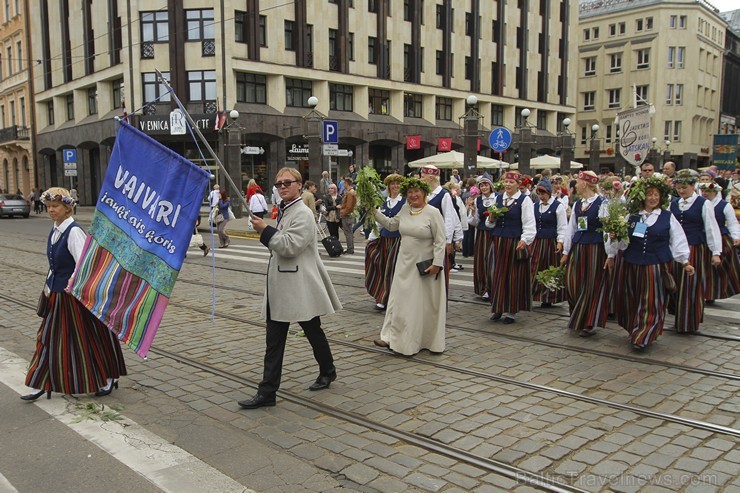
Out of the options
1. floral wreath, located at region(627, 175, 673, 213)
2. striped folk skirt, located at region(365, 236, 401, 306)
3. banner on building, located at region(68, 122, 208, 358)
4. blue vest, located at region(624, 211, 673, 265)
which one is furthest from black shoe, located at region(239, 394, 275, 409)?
floral wreath, located at region(627, 175, 673, 213)

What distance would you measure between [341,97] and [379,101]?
3.30 meters

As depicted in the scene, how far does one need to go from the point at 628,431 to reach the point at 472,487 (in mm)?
1537

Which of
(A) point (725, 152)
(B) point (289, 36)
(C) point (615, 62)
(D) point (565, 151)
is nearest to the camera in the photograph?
(A) point (725, 152)

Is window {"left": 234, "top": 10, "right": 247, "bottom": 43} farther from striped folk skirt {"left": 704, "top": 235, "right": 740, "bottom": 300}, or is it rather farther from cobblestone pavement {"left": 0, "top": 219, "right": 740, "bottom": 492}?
striped folk skirt {"left": 704, "top": 235, "right": 740, "bottom": 300}

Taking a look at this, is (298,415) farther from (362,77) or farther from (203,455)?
(362,77)

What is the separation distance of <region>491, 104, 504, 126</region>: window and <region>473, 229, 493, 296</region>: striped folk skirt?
40.9 meters

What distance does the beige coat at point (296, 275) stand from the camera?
504 centimetres

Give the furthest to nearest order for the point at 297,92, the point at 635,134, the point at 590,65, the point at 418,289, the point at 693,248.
Answer: 1. the point at 590,65
2. the point at 297,92
3. the point at 635,134
4. the point at 693,248
5. the point at 418,289

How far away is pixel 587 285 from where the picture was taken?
24.6 ft

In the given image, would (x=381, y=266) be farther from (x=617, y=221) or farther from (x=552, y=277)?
(x=617, y=221)

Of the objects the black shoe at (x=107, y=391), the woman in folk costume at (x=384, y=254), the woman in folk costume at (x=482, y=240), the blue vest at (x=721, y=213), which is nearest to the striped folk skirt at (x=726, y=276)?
the blue vest at (x=721, y=213)

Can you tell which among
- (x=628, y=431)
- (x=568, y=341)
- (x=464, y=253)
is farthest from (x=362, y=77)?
(x=628, y=431)

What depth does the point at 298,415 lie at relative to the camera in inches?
198

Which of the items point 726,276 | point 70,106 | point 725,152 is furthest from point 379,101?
point 726,276
